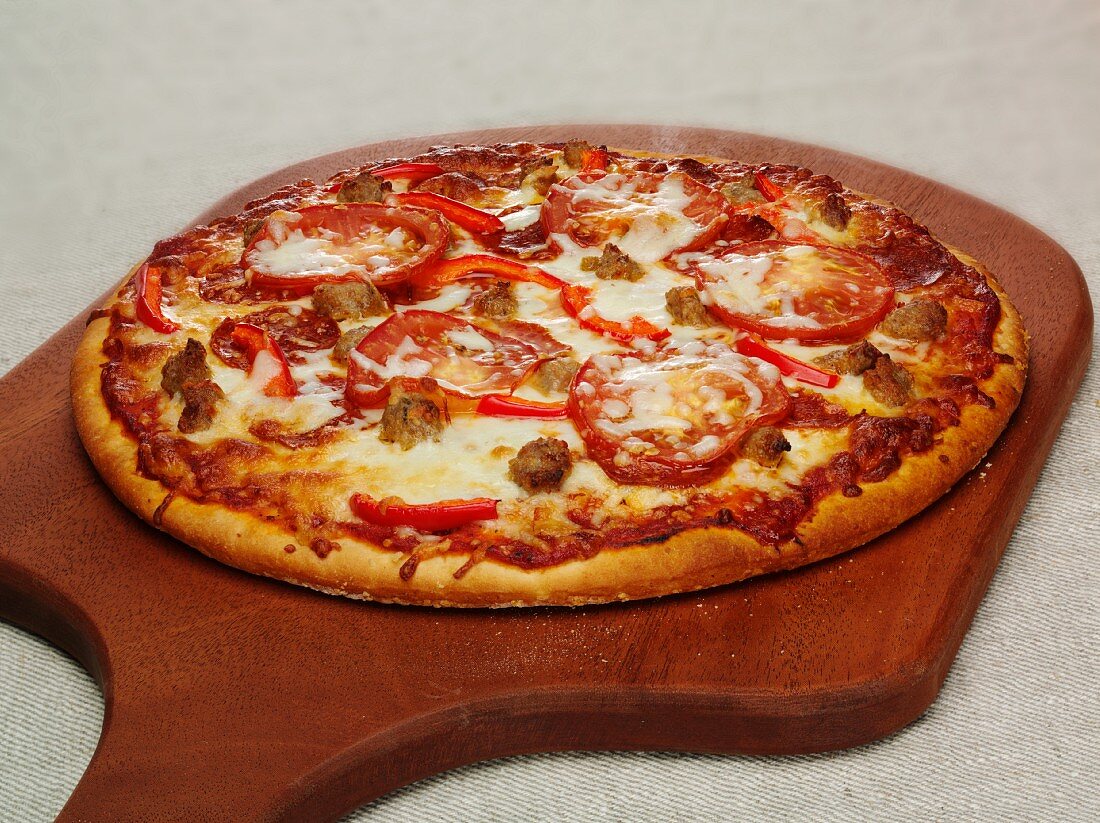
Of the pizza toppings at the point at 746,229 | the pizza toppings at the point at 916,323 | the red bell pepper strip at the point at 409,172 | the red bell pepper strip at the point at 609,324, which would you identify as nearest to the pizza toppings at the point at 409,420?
the red bell pepper strip at the point at 609,324

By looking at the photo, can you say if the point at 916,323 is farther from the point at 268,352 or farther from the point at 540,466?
the point at 268,352

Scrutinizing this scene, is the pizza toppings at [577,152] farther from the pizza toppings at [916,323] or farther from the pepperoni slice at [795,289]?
the pizza toppings at [916,323]

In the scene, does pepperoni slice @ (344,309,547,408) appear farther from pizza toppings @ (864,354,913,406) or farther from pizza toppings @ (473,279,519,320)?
pizza toppings @ (864,354,913,406)

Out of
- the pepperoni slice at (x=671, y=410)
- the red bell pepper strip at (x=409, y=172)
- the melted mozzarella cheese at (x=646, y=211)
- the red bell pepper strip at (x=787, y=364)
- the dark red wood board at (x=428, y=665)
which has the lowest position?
the dark red wood board at (x=428, y=665)

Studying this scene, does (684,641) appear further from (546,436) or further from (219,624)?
(219,624)

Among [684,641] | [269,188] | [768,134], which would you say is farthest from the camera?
[768,134]

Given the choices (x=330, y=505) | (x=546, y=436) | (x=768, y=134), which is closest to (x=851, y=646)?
(x=546, y=436)

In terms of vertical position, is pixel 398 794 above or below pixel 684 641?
below
